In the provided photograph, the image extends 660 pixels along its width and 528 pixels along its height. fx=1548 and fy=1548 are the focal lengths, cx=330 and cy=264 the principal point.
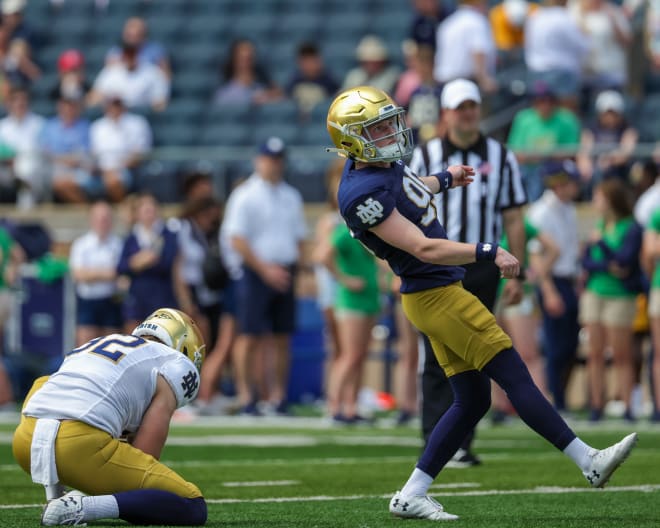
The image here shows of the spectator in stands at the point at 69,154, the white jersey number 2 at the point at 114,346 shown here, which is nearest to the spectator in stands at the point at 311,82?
the spectator in stands at the point at 69,154

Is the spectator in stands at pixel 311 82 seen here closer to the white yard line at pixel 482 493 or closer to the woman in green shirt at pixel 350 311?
the woman in green shirt at pixel 350 311

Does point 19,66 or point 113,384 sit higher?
point 19,66

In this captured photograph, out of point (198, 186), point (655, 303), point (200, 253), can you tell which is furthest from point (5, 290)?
point (655, 303)

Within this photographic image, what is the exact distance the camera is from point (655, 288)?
36.4 feet

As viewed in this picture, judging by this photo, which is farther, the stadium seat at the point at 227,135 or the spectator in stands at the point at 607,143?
the stadium seat at the point at 227,135

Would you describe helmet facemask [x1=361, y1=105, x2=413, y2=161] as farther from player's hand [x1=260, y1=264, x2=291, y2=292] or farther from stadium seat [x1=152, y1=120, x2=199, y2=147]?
stadium seat [x1=152, y1=120, x2=199, y2=147]

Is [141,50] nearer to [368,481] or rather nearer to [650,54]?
[650,54]

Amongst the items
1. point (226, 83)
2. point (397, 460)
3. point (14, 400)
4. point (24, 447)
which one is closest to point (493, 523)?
point (24, 447)

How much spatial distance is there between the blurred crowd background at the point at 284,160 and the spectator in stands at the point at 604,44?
0.02 m

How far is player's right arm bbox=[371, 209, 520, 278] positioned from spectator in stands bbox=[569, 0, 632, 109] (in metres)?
9.41

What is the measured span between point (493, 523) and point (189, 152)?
10.5 m

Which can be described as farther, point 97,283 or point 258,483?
point 97,283

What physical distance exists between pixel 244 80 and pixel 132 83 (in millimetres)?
1340

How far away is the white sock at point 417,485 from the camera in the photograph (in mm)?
5664
